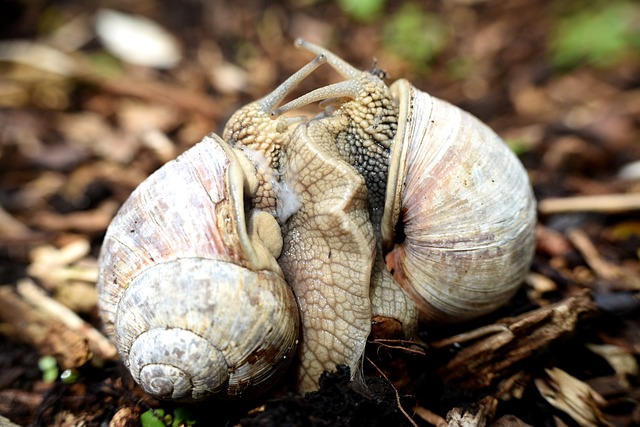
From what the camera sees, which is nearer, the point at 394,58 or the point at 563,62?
the point at 563,62

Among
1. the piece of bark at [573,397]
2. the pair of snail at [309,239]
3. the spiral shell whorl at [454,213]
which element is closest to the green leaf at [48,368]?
the pair of snail at [309,239]

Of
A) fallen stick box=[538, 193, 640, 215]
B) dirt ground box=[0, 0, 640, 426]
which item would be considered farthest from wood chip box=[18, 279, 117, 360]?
fallen stick box=[538, 193, 640, 215]

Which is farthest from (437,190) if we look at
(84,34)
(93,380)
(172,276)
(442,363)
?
(84,34)

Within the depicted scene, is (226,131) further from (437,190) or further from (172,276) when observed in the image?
(437,190)

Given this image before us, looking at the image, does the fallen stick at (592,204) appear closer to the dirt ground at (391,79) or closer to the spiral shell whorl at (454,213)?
the dirt ground at (391,79)

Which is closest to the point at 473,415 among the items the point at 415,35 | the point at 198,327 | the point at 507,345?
the point at 507,345

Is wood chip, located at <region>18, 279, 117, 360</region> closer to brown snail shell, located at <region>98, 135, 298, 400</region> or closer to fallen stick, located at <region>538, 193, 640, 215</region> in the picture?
brown snail shell, located at <region>98, 135, 298, 400</region>
